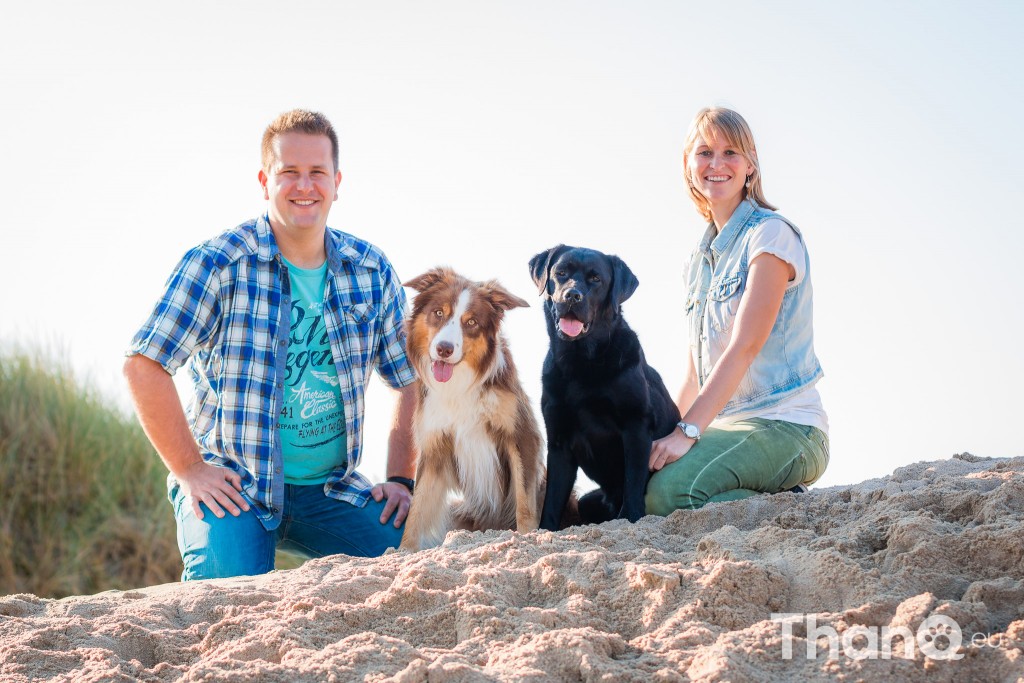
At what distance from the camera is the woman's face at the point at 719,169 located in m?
4.77

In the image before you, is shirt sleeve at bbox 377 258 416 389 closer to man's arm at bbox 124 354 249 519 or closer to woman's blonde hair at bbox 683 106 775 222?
man's arm at bbox 124 354 249 519

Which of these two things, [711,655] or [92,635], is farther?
[92,635]

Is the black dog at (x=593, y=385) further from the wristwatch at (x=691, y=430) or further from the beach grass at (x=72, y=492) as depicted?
the beach grass at (x=72, y=492)

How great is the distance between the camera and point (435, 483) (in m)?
4.96

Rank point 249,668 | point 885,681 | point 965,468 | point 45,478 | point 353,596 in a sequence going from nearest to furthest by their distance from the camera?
1. point 885,681
2. point 249,668
3. point 353,596
4. point 965,468
5. point 45,478

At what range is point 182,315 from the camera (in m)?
4.78

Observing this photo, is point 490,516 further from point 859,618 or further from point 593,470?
point 859,618

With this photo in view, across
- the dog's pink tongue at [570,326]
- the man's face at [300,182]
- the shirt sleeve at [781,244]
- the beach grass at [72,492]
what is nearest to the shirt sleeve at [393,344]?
the man's face at [300,182]

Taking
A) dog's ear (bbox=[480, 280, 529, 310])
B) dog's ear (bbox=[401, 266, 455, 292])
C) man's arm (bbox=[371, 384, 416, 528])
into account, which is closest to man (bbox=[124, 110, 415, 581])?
man's arm (bbox=[371, 384, 416, 528])

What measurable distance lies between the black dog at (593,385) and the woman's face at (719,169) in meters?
0.69

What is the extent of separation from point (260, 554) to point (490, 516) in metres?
1.24

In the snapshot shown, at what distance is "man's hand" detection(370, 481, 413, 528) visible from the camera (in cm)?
514

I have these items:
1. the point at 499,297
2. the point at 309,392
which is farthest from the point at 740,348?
the point at 309,392

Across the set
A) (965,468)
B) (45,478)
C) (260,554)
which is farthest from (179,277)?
(45,478)
